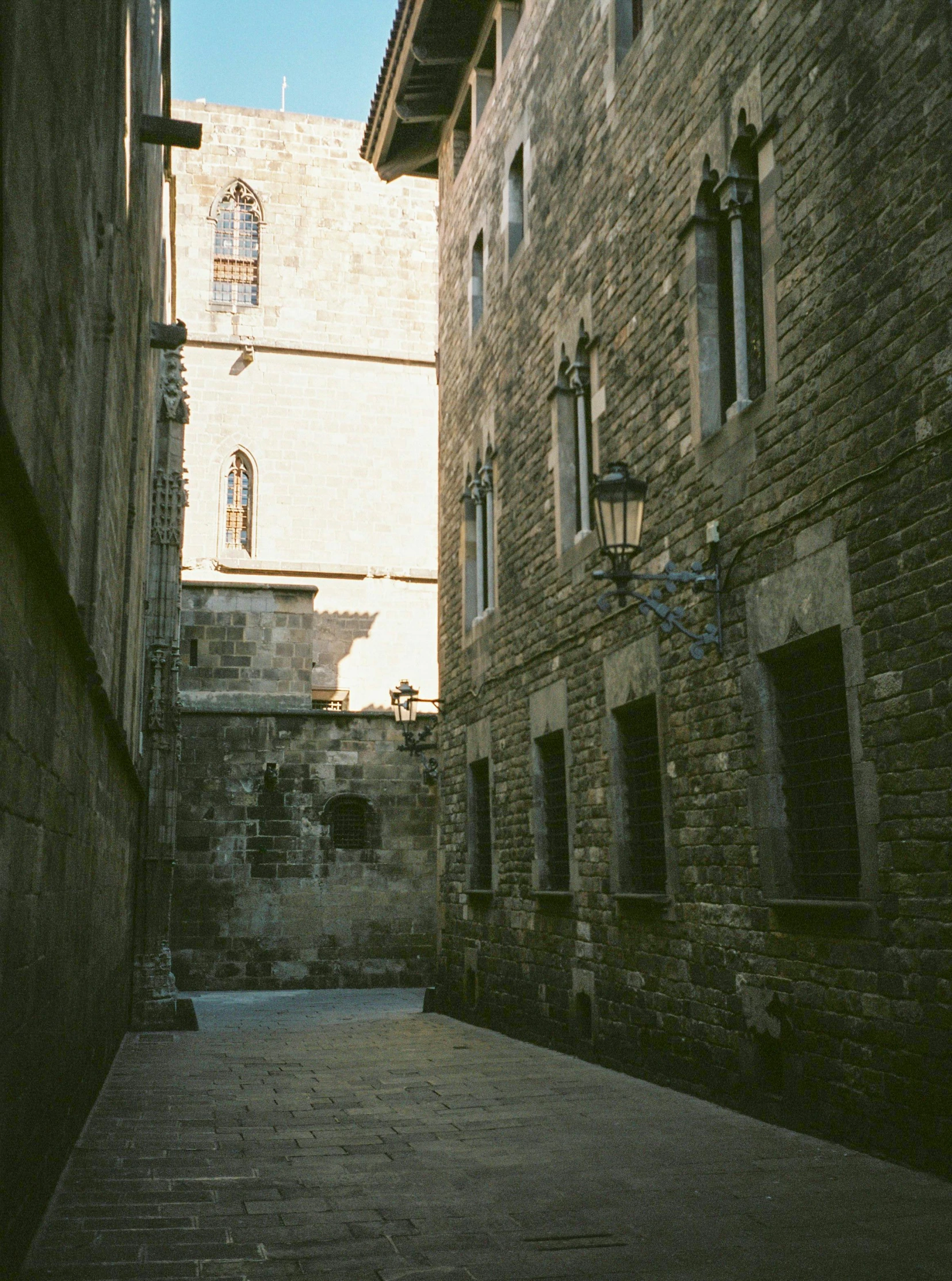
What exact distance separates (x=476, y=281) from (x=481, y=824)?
6.63m

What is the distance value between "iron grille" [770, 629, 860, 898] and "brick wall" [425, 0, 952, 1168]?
7.1 inches

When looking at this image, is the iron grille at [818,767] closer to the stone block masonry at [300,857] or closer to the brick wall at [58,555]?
the brick wall at [58,555]

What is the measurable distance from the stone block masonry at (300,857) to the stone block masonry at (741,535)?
5.85 meters

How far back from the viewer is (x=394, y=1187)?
5578 millimetres

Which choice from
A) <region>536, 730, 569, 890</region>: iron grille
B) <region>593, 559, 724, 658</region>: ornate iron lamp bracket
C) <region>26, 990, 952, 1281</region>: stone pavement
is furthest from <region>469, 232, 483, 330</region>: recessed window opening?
<region>26, 990, 952, 1281</region>: stone pavement

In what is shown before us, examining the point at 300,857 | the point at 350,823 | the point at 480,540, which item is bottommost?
the point at 300,857

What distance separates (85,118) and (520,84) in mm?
9646

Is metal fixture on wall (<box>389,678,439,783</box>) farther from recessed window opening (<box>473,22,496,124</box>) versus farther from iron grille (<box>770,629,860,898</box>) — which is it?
iron grille (<box>770,629,860,898</box>)

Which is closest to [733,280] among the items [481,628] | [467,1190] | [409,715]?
[467,1190]

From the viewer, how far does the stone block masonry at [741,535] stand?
6047 millimetres

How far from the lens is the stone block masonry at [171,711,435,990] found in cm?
1850

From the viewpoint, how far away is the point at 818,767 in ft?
23.6

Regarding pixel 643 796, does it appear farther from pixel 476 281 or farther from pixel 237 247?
pixel 237 247

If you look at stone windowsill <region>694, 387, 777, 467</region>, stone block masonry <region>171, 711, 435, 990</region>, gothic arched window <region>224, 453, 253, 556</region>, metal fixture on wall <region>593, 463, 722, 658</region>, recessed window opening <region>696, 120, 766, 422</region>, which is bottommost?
stone block masonry <region>171, 711, 435, 990</region>
